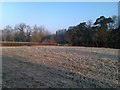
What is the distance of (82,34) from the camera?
40969 millimetres

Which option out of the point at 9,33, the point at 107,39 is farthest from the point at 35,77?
the point at 9,33

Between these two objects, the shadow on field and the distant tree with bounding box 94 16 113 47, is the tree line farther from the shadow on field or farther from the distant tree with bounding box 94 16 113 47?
the shadow on field

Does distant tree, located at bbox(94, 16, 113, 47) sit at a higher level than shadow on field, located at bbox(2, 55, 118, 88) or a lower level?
higher

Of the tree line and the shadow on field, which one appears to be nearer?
the shadow on field

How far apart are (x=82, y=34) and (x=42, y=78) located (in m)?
34.2

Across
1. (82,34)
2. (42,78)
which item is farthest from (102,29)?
(42,78)

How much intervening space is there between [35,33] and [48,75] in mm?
41891

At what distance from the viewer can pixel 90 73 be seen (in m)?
8.80

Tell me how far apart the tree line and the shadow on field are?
27.1 meters

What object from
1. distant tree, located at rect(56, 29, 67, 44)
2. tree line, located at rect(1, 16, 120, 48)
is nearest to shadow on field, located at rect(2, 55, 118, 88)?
tree line, located at rect(1, 16, 120, 48)

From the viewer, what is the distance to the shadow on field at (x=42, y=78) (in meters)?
6.50

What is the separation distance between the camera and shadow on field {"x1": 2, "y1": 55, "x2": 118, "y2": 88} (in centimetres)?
650

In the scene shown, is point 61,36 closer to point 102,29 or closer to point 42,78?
point 102,29

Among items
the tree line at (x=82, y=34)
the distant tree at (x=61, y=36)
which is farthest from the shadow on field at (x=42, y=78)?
the distant tree at (x=61, y=36)
